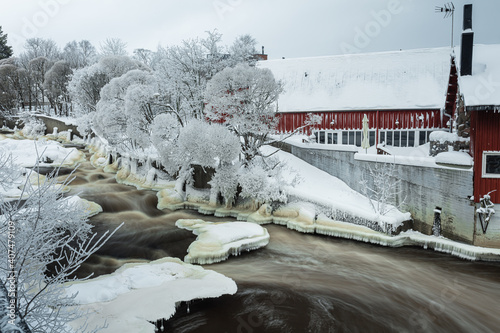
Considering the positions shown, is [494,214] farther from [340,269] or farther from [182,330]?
[182,330]

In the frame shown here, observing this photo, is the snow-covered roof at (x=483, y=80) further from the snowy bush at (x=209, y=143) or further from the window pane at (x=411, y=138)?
the snowy bush at (x=209, y=143)

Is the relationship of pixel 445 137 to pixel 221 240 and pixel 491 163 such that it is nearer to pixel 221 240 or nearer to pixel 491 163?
pixel 491 163

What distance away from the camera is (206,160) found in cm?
2069

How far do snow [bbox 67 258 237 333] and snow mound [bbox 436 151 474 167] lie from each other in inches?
398

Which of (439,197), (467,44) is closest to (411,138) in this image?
(467,44)

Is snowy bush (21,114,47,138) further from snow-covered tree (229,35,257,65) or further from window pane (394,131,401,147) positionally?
window pane (394,131,401,147)

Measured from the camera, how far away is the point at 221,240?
49.9 feet

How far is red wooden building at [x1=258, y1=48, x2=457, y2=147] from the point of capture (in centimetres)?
2736

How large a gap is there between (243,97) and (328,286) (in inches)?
492

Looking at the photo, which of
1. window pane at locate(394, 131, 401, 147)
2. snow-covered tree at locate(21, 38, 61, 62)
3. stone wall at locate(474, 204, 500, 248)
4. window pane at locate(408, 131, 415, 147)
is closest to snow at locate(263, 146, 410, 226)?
stone wall at locate(474, 204, 500, 248)

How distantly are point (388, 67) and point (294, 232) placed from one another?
19.6 meters

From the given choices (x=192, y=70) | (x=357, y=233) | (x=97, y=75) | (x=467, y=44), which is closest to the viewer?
(x=467, y=44)

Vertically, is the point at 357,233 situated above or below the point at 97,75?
below

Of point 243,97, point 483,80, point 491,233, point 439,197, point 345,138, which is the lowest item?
point 491,233
